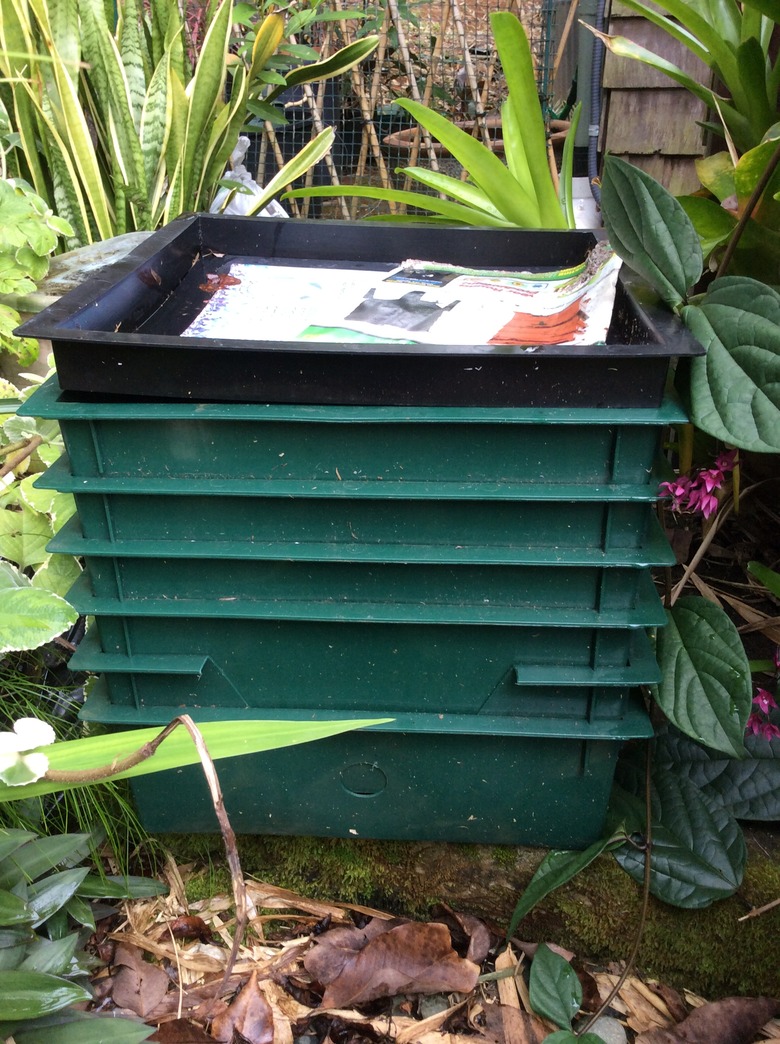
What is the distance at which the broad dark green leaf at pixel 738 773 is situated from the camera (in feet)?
3.98

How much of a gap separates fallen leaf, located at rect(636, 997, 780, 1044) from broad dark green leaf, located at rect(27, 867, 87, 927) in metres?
0.72

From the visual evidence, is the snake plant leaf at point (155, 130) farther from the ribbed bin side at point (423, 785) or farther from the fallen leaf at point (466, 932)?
the fallen leaf at point (466, 932)

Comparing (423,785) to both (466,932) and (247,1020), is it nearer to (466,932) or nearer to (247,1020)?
(466,932)

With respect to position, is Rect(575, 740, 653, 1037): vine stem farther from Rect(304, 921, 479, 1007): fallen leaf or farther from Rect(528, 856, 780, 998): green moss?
Rect(304, 921, 479, 1007): fallen leaf

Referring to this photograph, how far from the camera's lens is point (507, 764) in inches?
44.1

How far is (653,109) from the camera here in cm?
262

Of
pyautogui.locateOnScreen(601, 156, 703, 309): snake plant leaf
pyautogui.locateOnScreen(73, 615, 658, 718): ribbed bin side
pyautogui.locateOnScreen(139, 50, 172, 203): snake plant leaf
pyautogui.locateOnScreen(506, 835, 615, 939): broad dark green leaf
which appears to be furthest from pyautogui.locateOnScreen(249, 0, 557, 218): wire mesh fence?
pyautogui.locateOnScreen(506, 835, 615, 939): broad dark green leaf

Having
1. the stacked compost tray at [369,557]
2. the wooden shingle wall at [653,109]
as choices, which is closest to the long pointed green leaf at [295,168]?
the wooden shingle wall at [653,109]

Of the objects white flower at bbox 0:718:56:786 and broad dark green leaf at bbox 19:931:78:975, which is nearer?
white flower at bbox 0:718:56:786

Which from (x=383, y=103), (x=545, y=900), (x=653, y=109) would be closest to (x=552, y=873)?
(x=545, y=900)

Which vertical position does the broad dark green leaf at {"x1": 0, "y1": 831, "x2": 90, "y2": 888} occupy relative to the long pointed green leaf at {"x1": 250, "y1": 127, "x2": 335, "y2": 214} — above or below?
below

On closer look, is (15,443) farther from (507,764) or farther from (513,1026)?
(513,1026)

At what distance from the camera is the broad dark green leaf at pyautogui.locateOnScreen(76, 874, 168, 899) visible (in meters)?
1.20

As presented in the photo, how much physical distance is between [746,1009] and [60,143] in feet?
6.92
